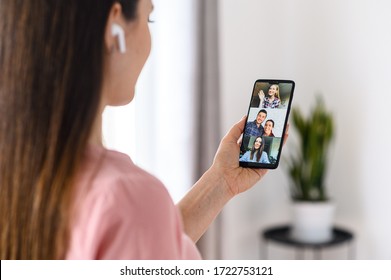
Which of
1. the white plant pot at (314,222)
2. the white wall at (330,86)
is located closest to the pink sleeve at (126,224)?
the white wall at (330,86)

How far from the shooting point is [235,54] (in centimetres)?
246

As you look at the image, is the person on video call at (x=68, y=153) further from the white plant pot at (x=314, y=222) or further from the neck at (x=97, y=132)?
the white plant pot at (x=314, y=222)

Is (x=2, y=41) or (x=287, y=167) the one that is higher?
(x=2, y=41)

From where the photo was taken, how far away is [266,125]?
3.23 feet

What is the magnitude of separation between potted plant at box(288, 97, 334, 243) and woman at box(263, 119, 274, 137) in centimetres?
143

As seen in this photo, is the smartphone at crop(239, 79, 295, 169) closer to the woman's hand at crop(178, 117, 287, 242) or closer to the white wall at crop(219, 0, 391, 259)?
the woman's hand at crop(178, 117, 287, 242)

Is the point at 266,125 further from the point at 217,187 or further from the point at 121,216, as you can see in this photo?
the point at 121,216

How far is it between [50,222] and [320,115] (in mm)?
1893

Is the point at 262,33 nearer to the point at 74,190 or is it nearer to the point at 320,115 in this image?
the point at 320,115

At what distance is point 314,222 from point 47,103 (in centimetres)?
186

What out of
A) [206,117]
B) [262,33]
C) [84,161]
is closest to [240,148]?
[84,161]

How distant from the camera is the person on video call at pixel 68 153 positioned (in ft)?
1.92

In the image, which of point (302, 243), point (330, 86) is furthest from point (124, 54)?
point (330, 86)
